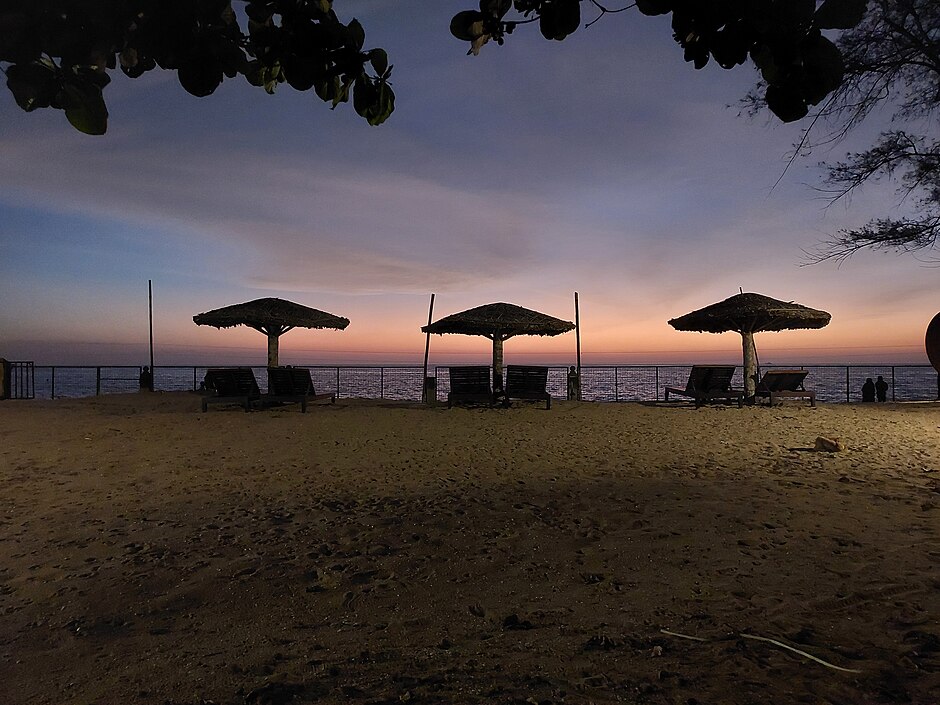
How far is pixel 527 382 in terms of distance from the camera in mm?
11109

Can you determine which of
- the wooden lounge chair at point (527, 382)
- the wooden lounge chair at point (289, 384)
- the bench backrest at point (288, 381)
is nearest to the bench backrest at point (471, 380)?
the wooden lounge chair at point (527, 382)

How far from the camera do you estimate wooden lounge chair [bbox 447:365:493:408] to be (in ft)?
36.3

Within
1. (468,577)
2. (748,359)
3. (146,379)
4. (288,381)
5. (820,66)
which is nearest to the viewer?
(820,66)

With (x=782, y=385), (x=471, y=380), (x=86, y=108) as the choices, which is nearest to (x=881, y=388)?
(x=782, y=385)

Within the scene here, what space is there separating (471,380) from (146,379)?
10001 mm

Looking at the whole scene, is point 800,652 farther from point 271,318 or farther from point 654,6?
point 271,318

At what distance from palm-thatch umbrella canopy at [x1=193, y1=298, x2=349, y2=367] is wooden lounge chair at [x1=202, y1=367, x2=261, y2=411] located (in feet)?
5.09

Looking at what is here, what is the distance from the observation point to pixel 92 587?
8.61ft

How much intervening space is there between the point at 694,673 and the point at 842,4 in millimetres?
2063

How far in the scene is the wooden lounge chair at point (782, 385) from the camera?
36.3 ft

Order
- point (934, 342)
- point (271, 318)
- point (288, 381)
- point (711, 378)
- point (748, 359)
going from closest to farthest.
Answer: point (934, 342), point (288, 381), point (711, 378), point (271, 318), point (748, 359)

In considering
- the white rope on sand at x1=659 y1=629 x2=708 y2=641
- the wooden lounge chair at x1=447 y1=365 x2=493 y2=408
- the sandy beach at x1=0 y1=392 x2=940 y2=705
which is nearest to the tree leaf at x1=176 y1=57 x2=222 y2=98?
the sandy beach at x1=0 y1=392 x2=940 y2=705

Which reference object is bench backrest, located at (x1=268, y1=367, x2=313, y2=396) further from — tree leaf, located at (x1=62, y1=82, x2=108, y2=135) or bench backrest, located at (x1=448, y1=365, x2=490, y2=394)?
tree leaf, located at (x1=62, y1=82, x2=108, y2=135)

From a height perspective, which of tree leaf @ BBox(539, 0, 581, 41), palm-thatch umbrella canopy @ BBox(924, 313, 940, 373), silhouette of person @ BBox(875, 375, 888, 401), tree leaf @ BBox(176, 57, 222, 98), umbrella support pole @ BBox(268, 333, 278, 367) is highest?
tree leaf @ BBox(539, 0, 581, 41)
